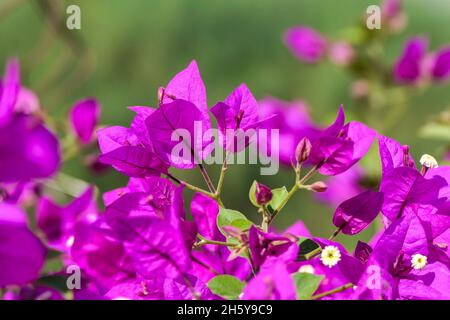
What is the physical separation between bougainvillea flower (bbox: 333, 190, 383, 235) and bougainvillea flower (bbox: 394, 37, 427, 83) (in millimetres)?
748

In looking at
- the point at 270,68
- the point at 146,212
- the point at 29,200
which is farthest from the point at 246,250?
the point at 270,68

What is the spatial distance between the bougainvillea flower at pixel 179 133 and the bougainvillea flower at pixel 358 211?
0.34 feet

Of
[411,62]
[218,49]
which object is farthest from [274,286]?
[218,49]

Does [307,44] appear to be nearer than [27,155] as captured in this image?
No

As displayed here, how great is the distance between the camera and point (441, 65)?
111 cm

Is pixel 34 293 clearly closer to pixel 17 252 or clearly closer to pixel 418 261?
pixel 17 252

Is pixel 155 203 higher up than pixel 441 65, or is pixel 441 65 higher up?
pixel 441 65

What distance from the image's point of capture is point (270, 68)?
9.67 feet

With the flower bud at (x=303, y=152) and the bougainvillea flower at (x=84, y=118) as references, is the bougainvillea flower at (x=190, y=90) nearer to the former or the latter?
the flower bud at (x=303, y=152)

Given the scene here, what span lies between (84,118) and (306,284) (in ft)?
1.64

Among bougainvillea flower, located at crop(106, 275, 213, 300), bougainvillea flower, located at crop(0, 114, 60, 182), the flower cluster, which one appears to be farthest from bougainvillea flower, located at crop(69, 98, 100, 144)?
bougainvillea flower, located at crop(0, 114, 60, 182)

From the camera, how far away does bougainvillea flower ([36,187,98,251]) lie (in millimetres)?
625

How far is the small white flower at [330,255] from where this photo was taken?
15.2 inches

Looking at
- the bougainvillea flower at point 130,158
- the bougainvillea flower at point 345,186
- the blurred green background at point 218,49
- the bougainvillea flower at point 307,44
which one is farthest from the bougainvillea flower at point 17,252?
the blurred green background at point 218,49
